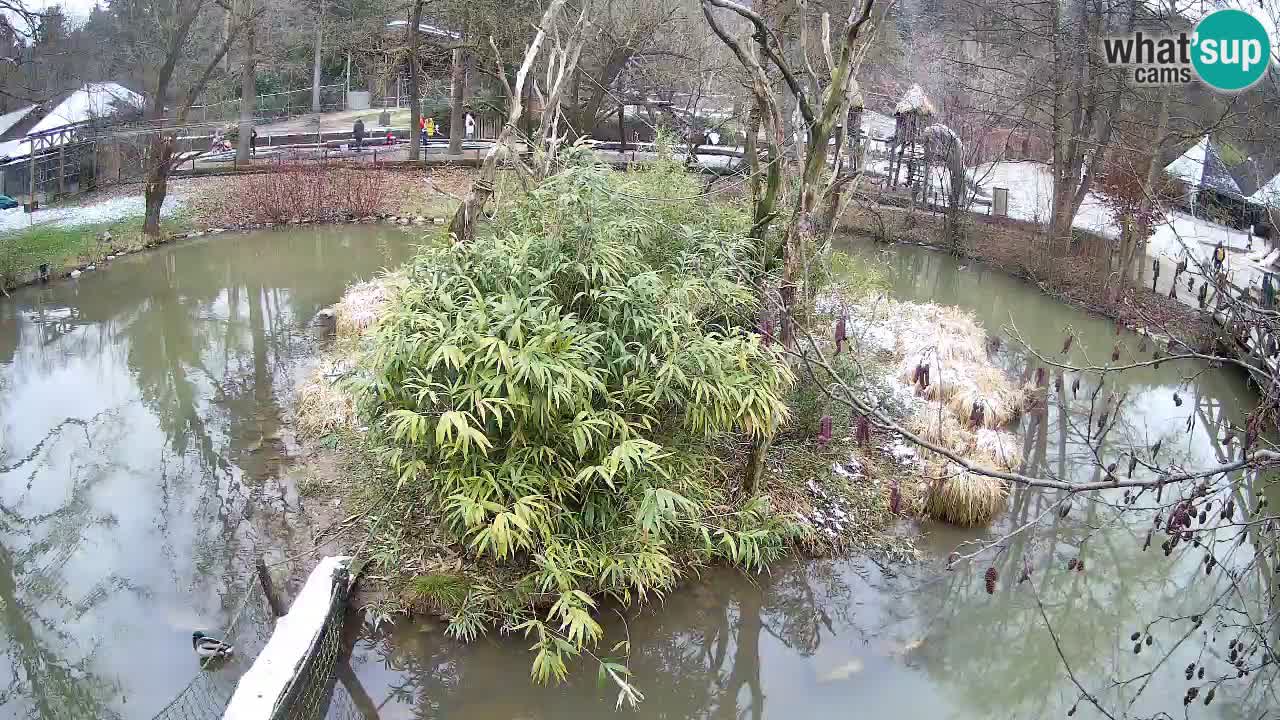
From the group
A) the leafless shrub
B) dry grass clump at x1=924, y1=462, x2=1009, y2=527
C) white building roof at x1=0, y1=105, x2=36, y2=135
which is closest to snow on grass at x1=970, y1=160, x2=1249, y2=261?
dry grass clump at x1=924, y1=462, x2=1009, y2=527

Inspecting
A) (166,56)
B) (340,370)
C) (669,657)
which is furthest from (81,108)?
(669,657)

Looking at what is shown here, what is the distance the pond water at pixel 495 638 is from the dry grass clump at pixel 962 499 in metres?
0.12

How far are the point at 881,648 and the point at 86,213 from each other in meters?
12.7

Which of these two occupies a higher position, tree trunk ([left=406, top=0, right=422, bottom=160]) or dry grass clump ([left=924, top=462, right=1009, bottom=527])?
tree trunk ([left=406, top=0, right=422, bottom=160])

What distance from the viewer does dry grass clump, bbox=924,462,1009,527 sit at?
20.7 ft

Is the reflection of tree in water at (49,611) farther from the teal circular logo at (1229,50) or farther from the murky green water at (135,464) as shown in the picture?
the teal circular logo at (1229,50)

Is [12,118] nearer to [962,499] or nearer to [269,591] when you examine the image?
[269,591]

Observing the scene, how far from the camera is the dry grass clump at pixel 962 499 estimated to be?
6322mm

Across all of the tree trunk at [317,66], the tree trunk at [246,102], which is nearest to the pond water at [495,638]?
the tree trunk at [246,102]

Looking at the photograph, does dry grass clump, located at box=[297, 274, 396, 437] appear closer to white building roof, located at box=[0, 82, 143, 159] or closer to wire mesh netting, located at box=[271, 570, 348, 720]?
wire mesh netting, located at box=[271, 570, 348, 720]

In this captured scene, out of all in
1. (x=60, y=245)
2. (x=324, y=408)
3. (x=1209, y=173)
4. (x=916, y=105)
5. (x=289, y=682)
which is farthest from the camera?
(x=916, y=105)

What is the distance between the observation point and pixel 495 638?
511cm

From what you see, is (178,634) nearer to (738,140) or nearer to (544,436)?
(544,436)

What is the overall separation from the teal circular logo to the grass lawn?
12288 millimetres
